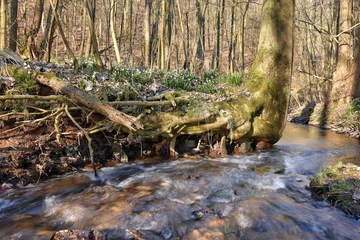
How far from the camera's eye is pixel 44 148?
211 inches

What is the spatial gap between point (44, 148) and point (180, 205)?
110 inches

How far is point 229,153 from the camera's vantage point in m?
7.40

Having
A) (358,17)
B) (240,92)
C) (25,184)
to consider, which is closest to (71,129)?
(25,184)

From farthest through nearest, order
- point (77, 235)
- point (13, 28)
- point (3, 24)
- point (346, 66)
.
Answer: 1. point (346, 66)
2. point (13, 28)
3. point (3, 24)
4. point (77, 235)

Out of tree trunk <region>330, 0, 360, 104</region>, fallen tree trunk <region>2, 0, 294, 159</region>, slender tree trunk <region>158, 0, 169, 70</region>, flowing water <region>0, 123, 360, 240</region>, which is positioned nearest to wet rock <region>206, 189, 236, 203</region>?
flowing water <region>0, 123, 360, 240</region>

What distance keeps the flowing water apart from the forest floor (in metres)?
0.28

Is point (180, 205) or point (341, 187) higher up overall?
point (341, 187)

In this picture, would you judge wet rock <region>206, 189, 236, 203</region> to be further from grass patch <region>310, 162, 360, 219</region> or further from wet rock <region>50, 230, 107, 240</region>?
wet rock <region>50, 230, 107, 240</region>

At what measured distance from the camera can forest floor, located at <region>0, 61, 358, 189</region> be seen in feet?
16.4

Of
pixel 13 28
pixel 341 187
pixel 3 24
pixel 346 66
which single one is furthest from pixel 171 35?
pixel 341 187

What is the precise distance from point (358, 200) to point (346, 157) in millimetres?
3562

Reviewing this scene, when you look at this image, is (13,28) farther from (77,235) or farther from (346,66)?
(346,66)

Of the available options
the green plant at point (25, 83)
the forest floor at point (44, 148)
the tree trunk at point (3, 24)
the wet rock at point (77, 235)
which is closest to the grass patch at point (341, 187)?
the wet rock at point (77, 235)

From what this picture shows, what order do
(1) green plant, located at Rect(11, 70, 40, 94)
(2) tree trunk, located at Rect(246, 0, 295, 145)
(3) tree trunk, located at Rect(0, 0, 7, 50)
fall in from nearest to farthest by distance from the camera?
(1) green plant, located at Rect(11, 70, 40, 94), (2) tree trunk, located at Rect(246, 0, 295, 145), (3) tree trunk, located at Rect(0, 0, 7, 50)
